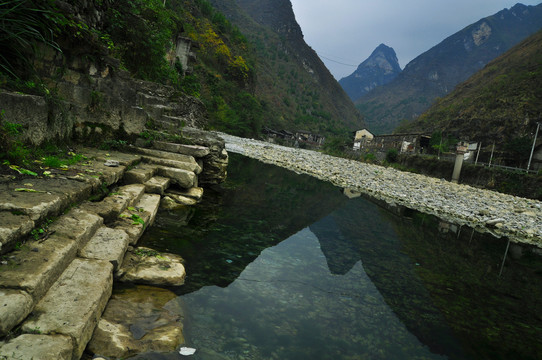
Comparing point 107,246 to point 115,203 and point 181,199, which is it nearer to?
point 115,203

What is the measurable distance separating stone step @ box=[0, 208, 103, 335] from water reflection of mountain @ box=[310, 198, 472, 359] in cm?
Answer: 327

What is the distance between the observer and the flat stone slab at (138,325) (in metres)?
1.85

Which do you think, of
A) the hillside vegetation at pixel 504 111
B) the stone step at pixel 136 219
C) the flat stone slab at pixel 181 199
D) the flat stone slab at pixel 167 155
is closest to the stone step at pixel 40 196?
the stone step at pixel 136 219

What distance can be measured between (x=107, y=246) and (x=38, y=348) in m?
1.17

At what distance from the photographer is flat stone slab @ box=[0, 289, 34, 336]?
4.57 ft

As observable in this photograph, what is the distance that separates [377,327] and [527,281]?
4001mm

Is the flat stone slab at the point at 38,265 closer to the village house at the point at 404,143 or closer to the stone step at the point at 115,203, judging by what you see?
the stone step at the point at 115,203

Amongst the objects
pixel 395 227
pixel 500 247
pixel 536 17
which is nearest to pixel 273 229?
pixel 395 227

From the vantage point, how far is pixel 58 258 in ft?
6.23

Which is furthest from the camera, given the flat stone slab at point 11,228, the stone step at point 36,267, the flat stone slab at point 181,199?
the flat stone slab at point 181,199

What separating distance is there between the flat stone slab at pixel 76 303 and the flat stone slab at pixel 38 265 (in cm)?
6

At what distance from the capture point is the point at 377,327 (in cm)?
302

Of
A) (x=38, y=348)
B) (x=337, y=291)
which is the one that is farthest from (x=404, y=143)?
(x=38, y=348)

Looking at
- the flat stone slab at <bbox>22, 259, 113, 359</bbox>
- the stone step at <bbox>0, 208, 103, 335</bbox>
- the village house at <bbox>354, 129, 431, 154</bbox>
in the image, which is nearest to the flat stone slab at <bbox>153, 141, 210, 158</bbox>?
the stone step at <bbox>0, 208, 103, 335</bbox>
